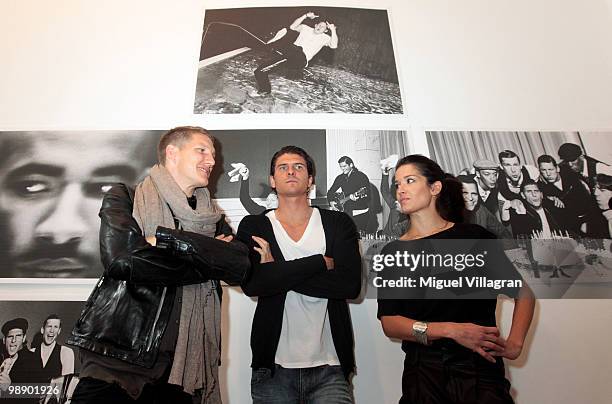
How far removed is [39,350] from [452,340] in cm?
228

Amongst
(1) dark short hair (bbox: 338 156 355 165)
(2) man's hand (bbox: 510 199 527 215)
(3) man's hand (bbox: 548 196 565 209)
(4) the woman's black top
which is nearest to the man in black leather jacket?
(4) the woman's black top

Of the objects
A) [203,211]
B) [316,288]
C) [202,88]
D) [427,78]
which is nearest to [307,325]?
[316,288]

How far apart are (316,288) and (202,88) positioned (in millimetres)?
1677

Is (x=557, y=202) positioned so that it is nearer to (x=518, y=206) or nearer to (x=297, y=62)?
(x=518, y=206)

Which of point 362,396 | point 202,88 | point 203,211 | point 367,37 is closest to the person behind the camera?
point 203,211

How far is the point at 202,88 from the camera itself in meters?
2.79

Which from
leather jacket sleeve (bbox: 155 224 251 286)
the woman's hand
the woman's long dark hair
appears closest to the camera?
leather jacket sleeve (bbox: 155 224 251 286)

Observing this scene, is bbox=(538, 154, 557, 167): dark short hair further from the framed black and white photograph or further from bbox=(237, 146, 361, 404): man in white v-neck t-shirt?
bbox=(237, 146, 361, 404): man in white v-neck t-shirt

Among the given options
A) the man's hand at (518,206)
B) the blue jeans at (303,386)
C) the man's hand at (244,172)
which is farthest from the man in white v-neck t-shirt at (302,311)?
the man's hand at (518,206)

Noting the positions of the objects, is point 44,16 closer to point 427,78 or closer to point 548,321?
point 427,78

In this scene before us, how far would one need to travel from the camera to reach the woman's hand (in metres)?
1.63

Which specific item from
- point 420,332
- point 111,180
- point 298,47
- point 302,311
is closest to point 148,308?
point 302,311

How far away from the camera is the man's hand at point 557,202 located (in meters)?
2.58

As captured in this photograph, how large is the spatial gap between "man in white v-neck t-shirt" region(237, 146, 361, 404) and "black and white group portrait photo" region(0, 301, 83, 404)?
4.07 feet
